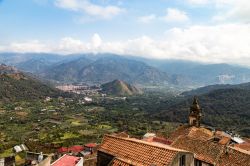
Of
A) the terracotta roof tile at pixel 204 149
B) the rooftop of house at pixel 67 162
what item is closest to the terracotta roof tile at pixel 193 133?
the terracotta roof tile at pixel 204 149

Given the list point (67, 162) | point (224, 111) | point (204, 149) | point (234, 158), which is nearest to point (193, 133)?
point (204, 149)

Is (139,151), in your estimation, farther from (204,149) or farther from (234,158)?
(204,149)

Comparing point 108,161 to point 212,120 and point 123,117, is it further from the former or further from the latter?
point 123,117

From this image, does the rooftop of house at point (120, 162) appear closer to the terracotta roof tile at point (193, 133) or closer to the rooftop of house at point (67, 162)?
the rooftop of house at point (67, 162)

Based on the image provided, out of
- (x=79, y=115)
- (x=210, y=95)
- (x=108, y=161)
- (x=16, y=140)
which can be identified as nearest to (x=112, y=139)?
(x=108, y=161)

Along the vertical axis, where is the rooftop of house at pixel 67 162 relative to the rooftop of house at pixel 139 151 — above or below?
below

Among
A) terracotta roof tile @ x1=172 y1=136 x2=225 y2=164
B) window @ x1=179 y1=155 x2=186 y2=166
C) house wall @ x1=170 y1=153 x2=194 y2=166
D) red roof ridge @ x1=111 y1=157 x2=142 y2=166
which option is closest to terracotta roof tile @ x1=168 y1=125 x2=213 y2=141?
terracotta roof tile @ x1=172 y1=136 x2=225 y2=164

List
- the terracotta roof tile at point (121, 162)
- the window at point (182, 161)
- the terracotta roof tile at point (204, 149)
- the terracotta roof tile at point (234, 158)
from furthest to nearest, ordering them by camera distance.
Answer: the terracotta roof tile at point (204, 149) → the terracotta roof tile at point (234, 158) → the window at point (182, 161) → the terracotta roof tile at point (121, 162)

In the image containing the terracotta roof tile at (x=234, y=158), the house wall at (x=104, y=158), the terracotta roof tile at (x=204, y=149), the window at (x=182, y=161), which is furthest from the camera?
the terracotta roof tile at (x=204, y=149)

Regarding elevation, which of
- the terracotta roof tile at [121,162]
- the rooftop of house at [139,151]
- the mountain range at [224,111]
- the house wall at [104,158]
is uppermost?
the rooftop of house at [139,151]
